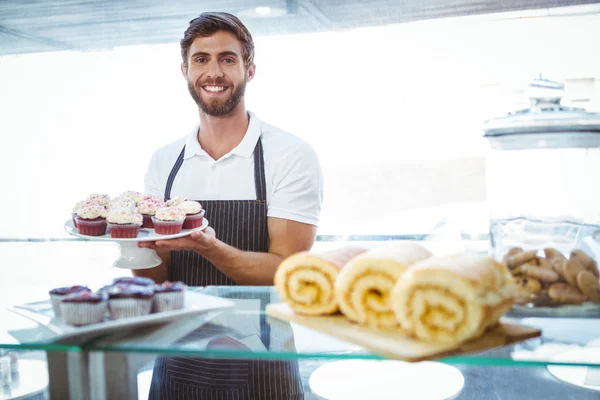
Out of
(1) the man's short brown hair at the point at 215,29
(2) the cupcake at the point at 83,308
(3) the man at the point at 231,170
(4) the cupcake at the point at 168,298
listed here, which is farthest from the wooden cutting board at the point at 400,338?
(1) the man's short brown hair at the point at 215,29

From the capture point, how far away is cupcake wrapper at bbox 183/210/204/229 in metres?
2.16

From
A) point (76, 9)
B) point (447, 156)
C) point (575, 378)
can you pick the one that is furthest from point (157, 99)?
point (575, 378)

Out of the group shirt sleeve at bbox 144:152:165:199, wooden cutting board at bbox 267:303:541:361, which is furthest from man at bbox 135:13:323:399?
wooden cutting board at bbox 267:303:541:361

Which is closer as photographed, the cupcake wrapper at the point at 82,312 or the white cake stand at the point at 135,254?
the cupcake wrapper at the point at 82,312

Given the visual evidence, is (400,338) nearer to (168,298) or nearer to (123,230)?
(168,298)

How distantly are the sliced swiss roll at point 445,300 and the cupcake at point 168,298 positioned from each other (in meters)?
0.51

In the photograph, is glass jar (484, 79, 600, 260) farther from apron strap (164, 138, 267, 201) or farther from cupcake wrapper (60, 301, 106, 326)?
apron strap (164, 138, 267, 201)

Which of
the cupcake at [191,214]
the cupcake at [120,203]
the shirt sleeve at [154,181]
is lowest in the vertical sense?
the cupcake at [191,214]

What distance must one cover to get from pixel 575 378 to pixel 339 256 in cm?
150

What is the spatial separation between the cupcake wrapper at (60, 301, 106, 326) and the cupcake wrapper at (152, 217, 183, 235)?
2.35 ft

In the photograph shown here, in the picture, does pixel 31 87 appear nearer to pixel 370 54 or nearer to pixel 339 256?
pixel 370 54

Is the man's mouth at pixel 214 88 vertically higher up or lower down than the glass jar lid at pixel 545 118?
higher up

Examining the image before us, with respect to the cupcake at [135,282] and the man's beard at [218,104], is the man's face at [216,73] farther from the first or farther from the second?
the cupcake at [135,282]

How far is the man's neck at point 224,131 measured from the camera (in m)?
2.78
